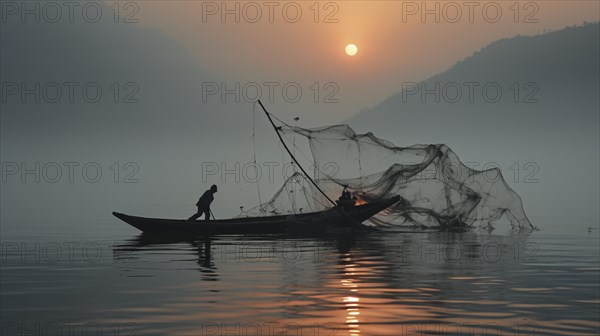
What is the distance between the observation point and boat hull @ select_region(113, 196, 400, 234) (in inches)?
1373

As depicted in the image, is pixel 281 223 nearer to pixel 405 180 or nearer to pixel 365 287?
pixel 405 180

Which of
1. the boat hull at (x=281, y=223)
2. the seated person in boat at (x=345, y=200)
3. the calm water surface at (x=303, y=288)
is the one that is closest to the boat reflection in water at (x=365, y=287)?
the calm water surface at (x=303, y=288)

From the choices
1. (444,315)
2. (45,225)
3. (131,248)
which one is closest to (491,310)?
(444,315)

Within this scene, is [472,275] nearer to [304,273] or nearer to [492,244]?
[304,273]

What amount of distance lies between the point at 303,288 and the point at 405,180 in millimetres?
16544

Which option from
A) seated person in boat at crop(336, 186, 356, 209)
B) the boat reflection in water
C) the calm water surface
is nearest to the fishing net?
seated person in boat at crop(336, 186, 356, 209)

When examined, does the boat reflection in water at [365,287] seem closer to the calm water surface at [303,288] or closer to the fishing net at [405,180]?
the calm water surface at [303,288]

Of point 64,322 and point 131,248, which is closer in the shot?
point 64,322

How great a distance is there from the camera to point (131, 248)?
102 ft

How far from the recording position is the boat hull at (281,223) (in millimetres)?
34875

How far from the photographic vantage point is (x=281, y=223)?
1410 inches

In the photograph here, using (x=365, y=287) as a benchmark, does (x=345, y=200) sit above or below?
above

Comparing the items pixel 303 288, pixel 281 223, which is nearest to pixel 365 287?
pixel 303 288

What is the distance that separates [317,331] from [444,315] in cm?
250
